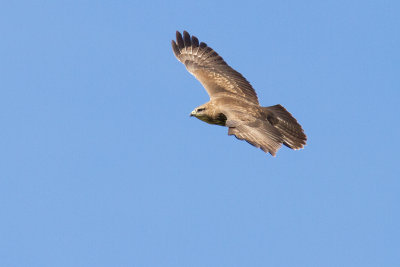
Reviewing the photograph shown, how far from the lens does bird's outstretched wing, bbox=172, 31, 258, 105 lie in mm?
17312

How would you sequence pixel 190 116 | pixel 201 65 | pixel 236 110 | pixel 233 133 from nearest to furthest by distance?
pixel 233 133 → pixel 236 110 → pixel 190 116 → pixel 201 65

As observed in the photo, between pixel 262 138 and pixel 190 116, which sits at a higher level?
pixel 190 116

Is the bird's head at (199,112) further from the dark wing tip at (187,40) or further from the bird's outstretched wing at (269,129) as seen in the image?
the dark wing tip at (187,40)

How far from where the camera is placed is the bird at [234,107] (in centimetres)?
1442

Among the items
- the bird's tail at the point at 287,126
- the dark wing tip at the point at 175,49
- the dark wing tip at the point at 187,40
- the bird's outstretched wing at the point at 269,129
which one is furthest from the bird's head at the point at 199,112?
the dark wing tip at the point at 187,40

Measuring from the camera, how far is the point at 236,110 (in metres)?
15.7

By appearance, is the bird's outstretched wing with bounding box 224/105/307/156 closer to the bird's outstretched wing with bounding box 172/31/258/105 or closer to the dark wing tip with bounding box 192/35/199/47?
the bird's outstretched wing with bounding box 172/31/258/105

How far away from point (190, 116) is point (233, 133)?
309 centimetres

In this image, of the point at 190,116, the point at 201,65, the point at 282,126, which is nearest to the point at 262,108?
the point at 282,126

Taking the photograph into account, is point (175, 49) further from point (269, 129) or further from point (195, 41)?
point (269, 129)

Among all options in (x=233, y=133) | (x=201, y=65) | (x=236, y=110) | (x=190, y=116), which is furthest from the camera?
(x=201, y=65)

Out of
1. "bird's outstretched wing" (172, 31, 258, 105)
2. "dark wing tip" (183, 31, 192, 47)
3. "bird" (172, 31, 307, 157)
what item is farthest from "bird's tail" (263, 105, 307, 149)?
"dark wing tip" (183, 31, 192, 47)

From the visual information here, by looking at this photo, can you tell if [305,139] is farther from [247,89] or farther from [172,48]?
[172,48]

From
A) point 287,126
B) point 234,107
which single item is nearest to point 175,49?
point 234,107
